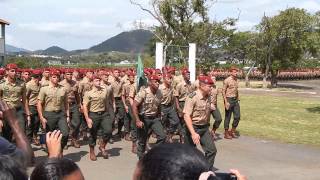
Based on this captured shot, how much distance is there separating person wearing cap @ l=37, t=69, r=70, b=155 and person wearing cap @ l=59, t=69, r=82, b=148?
1496 millimetres

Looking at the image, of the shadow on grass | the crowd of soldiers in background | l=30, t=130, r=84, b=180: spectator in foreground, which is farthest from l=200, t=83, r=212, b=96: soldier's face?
the crowd of soldiers in background

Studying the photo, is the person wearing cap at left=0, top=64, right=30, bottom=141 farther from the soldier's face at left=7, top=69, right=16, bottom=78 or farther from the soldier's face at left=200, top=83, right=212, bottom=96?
the soldier's face at left=200, top=83, right=212, bottom=96

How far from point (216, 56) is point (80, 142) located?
3831cm

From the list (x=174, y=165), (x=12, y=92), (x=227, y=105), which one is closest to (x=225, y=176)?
(x=174, y=165)

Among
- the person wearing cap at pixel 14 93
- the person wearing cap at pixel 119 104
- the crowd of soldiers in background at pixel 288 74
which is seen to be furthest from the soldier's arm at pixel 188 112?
the crowd of soldiers in background at pixel 288 74

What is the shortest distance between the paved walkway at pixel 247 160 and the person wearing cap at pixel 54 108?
0.63 meters

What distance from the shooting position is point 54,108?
973cm

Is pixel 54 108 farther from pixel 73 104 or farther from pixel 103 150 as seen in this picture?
pixel 73 104

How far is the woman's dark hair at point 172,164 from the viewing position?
76.3 inches

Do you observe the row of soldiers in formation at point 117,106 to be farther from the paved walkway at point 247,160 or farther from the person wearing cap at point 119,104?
the paved walkway at point 247,160

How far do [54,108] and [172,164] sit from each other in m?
8.04

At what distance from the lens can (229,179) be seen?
1952 mm

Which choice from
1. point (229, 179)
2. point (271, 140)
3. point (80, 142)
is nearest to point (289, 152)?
point (271, 140)

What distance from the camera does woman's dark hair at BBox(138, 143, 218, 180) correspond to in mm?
1938
